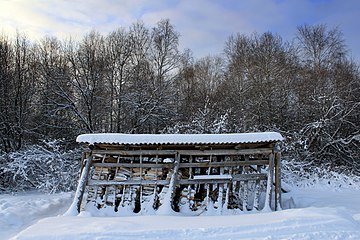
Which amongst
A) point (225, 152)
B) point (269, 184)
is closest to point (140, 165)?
point (225, 152)

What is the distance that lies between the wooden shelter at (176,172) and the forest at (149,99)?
5131 millimetres

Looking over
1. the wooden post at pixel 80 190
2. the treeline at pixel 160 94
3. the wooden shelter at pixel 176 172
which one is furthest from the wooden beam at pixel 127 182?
the treeline at pixel 160 94

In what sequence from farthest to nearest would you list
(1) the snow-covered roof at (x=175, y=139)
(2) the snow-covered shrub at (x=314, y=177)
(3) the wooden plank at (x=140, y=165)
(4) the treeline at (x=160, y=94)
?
(4) the treeline at (x=160, y=94) → (2) the snow-covered shrub at (x=314, y=177) → (3) the wooden plank at (x=140, y=165) → (1) the snow-covered roof at (x=175, y=139)

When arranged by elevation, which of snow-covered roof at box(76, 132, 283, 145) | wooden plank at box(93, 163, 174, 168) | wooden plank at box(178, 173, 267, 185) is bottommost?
wooden plank at box(178, 173, 267, 185)

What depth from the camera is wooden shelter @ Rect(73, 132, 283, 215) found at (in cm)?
791

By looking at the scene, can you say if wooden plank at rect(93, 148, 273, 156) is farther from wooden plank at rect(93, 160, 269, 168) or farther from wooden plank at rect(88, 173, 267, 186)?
wooden plank at rect(88, 173, 267, 186)

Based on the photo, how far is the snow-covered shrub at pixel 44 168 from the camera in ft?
41.0

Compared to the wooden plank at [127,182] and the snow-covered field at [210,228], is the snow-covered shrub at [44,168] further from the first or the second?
the snow-covered field at [210,228]

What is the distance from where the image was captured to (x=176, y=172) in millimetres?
8047

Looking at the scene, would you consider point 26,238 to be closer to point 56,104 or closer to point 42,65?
point 56,104

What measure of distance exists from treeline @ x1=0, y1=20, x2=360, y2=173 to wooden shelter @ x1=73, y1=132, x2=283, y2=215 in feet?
20.4

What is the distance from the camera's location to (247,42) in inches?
878

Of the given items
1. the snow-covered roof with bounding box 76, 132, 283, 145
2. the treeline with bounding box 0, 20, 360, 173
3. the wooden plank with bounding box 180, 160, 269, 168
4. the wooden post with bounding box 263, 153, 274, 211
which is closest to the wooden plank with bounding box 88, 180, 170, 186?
the wooden plank with bounding box 180, 160, 269, 168

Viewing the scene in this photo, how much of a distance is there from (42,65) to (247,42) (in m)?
13.6
